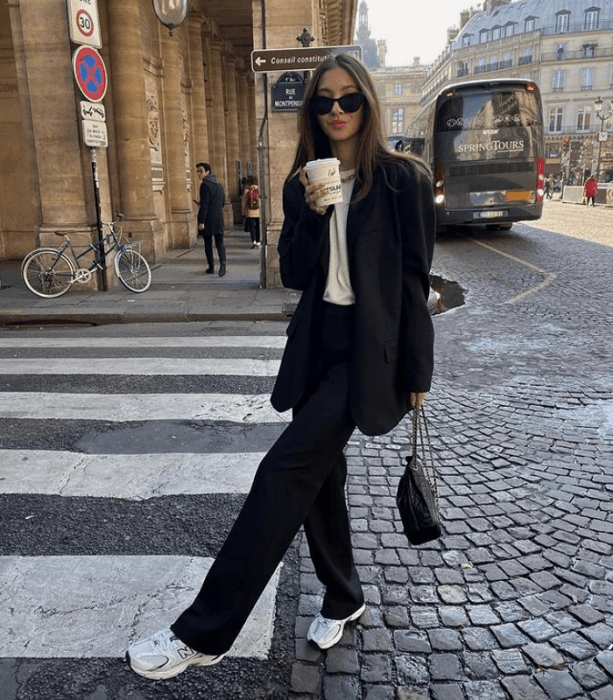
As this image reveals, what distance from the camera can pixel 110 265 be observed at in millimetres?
10906

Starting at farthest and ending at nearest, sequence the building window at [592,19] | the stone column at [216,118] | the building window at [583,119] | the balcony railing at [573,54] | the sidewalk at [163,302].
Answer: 1. the building window at [592,19]
2. the balcony railing at [573,54]
3. the building window at [583,119]
4. the stone column at [216,118]
5. the sidewalk at [163,302]

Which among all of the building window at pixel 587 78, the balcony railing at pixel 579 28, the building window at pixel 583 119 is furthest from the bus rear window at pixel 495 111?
the balcony railing at pixel 579 28

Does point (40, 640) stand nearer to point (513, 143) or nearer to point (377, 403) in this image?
point (377, 403)

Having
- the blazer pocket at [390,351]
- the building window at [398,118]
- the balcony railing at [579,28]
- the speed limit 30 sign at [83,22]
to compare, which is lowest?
the blazer pocket at [390,351]

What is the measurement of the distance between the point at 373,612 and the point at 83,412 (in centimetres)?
315

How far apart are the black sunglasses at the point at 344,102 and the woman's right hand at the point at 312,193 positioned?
25cm

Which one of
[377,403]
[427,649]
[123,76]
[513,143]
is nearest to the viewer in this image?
[377,403]

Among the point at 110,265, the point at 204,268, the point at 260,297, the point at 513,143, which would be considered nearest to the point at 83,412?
the point at 260,297

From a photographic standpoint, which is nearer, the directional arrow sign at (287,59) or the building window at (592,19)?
the directional arrow sign at (287,59)

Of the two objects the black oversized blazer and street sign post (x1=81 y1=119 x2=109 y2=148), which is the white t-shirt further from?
street sign post (x1=81 y1=119 x2=109 y2=148)

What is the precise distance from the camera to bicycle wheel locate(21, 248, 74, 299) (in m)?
9.94

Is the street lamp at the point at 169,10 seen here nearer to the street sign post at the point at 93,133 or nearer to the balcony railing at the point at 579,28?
the street sign post at the point at 93,133

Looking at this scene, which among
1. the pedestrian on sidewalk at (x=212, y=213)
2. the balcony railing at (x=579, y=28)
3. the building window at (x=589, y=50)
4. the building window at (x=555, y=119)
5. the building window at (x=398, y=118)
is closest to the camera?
the pedestrian on sidewalk at (x=212, y=213)

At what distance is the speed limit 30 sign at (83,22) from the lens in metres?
9.71
